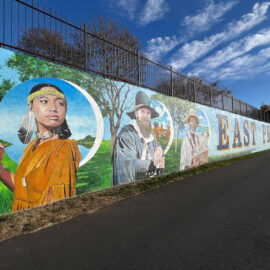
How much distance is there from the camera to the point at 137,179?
19.6 feet

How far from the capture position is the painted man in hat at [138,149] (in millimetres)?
5465

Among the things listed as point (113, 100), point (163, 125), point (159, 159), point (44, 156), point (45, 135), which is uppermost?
point (113, 100)

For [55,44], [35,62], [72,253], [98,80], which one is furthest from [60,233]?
[55,44]

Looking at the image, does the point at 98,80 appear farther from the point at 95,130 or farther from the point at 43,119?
the point at 43,119

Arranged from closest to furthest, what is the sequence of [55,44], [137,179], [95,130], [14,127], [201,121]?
[14,127] → [55,44] → [95,130] → [137,179] → [201,121]

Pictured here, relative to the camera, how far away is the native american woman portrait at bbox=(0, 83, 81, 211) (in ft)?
11.7

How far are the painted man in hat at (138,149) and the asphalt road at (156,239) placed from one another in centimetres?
158

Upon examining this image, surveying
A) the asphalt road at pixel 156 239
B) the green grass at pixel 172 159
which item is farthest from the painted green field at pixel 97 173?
the green grass at pixel 172 159

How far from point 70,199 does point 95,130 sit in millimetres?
1791

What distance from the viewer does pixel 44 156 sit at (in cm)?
387

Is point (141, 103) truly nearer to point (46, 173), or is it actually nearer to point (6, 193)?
point (46, 173)

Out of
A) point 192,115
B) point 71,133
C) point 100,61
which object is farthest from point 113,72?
point 192,115

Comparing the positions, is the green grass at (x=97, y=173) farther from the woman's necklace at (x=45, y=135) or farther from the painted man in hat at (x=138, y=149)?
the woman's necklace at (x=45, y=135)

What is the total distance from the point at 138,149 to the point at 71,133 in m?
2.41
